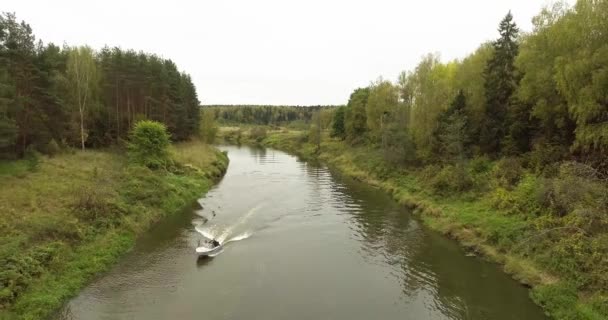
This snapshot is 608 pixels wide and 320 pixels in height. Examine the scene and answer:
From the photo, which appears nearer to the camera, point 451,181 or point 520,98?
point 520,98

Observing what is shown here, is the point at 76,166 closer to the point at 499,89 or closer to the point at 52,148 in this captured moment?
the point at 52,148

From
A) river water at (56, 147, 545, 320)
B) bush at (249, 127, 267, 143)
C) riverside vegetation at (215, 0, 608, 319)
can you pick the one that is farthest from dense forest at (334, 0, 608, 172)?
bush at (249, 127, 267, 143)

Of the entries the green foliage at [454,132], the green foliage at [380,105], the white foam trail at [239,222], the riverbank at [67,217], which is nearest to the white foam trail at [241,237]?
the white foam trail at [239,222]

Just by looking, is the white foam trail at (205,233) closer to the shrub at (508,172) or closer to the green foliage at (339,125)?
the shrub at (508,172)

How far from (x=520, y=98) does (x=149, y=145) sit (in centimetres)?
3562

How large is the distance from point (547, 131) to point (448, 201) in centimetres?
983

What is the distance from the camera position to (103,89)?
5234 cm

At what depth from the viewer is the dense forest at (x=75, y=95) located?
33.5 metres

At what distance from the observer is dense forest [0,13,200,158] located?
110 feet

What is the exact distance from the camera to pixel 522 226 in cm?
2434

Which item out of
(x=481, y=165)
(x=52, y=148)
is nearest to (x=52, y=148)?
(x=52, y=148)

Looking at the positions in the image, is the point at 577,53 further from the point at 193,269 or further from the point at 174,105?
the point at 174,105

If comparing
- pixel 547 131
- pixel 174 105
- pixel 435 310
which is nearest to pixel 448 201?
pixel 547 131

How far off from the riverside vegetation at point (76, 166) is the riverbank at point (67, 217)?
6 centimetres
